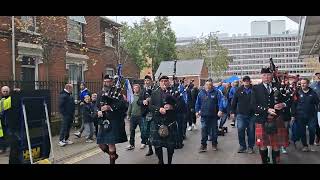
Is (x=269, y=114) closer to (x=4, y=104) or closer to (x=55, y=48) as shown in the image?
(x=4, y=104)

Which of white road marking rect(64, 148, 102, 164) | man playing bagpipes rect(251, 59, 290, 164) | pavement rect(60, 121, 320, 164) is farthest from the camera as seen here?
white road marking rect(64, 148, 102, 164)

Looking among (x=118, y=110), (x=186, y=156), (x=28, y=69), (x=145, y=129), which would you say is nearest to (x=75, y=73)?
(x=28, y=69)

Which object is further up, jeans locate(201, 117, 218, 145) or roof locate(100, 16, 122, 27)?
roof locate(100, 16, 122, 27)

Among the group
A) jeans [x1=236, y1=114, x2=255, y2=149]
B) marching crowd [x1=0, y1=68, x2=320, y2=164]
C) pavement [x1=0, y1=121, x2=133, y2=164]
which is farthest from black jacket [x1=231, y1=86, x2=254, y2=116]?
pavement [x1=0, y1=121, x2=133, y2=164]

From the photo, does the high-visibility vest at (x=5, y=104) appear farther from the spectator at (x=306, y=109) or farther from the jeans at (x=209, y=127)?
the spectator at (x=306, y=109)

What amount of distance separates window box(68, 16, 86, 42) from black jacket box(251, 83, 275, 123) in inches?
541

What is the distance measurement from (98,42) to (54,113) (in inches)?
329

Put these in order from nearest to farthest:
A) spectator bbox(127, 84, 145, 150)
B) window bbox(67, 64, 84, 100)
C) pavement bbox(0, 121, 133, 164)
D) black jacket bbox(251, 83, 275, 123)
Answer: black jacket bbox(251, 83, 275, 123)
pavement bbox(0, 121, 133, 164)
spectator bbox(127, 84, 145, 150)
window bbox(67, 64, 84, 100)

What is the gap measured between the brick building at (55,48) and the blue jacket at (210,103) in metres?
8.36

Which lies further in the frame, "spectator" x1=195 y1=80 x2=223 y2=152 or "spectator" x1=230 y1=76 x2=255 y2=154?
"spectator" x1=195 y1=80 x2=223 y2=152

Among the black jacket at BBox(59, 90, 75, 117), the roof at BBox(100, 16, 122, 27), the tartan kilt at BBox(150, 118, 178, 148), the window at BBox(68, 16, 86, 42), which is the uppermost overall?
the roof at BBox(100, 16, 122, 27)

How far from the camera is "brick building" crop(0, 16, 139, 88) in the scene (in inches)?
644

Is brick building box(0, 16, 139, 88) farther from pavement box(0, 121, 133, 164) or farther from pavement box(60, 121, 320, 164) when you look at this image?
pavement box(60, 121, 320, 164)
